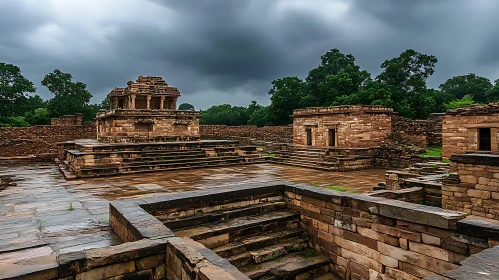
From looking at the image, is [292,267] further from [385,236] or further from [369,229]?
[385,236]

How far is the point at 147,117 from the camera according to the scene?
56.1 feet

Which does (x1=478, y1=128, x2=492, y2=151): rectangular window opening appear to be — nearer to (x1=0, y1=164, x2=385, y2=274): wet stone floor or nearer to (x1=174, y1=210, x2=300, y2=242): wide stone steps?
(x1=0, y1=164, x2=385, y2=274): wet stone floor

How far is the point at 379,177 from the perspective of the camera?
11.5m

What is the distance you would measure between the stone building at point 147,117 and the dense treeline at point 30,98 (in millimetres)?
13937

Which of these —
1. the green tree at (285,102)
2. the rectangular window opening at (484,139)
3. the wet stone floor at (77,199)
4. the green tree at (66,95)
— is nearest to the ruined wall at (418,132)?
the rectangular window opening at (484,139)

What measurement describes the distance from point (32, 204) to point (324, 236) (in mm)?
5840

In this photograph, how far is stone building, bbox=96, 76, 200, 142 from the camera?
16.5m

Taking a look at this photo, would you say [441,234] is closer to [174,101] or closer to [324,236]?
[324,236]

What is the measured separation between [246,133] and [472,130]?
1914cm

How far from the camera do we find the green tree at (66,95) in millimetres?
35094

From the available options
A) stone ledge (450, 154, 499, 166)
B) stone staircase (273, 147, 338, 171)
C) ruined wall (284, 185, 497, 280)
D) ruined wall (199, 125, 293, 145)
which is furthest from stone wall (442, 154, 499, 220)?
ruined wall (199, 125, 293, 145)

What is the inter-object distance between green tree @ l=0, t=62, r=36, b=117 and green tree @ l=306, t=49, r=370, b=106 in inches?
1089

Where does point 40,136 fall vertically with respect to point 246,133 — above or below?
below

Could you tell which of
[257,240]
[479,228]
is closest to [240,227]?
[257,240]
